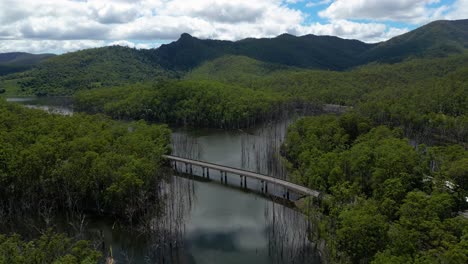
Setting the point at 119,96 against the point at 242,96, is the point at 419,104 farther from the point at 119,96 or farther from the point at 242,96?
the point at 119,96

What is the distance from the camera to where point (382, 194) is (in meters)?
42.1

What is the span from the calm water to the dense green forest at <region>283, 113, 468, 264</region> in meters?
4.63

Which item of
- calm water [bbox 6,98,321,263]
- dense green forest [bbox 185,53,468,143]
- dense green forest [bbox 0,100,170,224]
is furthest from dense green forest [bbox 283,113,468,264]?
dense green forest [bbox 185,53,468,143]

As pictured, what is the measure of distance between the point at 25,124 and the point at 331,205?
5339 centimetres

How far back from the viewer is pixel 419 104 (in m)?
98.4

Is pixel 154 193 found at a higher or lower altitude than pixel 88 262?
lower

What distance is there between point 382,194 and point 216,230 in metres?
21.1

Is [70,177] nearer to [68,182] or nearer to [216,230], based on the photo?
[68,182]

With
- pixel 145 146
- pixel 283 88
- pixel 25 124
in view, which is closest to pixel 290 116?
pixel 283 88

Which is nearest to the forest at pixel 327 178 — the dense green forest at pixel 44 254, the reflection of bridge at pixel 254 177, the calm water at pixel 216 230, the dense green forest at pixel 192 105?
the dense green forest at pixel 44 254

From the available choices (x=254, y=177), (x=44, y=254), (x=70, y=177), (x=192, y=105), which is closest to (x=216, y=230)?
(x=254, y=177)

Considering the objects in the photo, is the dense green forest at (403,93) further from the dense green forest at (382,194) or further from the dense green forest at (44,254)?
the dense green forest at (44,254)

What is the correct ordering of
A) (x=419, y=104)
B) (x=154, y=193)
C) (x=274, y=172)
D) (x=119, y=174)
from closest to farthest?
(x=119, y=174) → (x=154, y=193) → (x=274, y=172) → (x=419, y=104)

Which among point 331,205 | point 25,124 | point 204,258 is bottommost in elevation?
point 204,258
